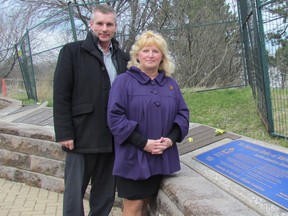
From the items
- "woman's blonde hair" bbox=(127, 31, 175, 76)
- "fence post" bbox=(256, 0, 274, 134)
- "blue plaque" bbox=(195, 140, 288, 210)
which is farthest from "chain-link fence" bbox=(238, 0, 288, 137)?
"woman's blonde hair" bbox=(127, 31, 175, 76)

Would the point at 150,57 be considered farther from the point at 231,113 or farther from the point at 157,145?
the point at 231,113

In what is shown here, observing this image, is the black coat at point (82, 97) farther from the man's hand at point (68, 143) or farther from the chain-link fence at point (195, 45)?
the chain-link fence at point (195, 45)

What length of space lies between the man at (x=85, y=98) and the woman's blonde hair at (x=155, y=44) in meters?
0.28

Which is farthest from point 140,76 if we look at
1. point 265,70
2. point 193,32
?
point 193,32

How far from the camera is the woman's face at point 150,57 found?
2.79 meters

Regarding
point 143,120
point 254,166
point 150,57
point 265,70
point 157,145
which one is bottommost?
point 254,166

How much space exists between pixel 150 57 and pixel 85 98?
0.64 meters

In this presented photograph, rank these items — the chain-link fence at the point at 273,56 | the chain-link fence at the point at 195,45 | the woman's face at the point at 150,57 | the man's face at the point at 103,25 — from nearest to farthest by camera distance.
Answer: the woman's face at the point at 150,57 < the man's face at the point at 103,25 < the chain-link fence at the point at 273,56 < the chain-link fence at the point at 195,45

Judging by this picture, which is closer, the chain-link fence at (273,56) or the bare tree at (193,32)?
the chain-link fence at (273,56)

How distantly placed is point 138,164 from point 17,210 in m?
2.09

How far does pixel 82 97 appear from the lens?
118 inches

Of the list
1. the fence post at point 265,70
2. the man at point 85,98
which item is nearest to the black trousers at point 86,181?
the man at point 85,98

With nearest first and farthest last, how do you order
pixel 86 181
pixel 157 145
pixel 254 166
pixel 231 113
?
pixel 157 145 < pixel 254 166 < pixel 86 181 < pixel 231 113

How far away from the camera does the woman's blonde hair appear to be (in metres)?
2.80
